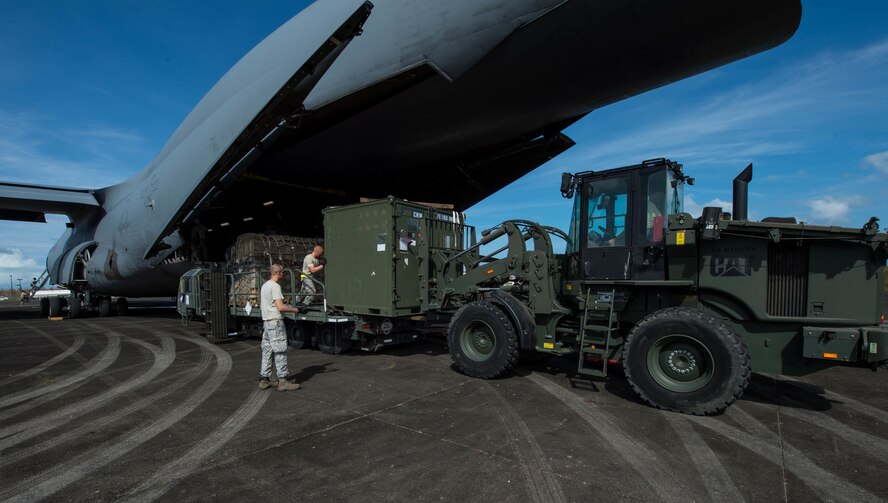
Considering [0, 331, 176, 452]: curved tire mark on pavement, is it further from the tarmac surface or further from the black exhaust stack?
the black exhaust stack

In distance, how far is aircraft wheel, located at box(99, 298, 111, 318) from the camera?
20.4m

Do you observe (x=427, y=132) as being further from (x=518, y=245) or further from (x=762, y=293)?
(x=762, y=293)

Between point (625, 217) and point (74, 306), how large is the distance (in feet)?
76.6

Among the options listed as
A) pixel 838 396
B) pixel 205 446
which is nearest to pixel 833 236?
pixel 838 396

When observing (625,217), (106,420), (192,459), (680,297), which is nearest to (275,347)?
(106,420)

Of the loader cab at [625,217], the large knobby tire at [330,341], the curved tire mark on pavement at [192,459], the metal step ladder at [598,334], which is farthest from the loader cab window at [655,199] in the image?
the large knobby tire at [330,341]

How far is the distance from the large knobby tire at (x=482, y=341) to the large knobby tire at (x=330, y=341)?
2.75m

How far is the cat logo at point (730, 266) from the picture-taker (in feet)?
17.1

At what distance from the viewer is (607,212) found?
20.3 feet

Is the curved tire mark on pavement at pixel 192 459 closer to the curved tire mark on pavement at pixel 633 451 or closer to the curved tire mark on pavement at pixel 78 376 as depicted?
the curved tire mark on pavement at pixel 78 376

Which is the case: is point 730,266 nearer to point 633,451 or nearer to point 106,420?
point 633,451

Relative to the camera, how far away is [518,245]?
6.99 m

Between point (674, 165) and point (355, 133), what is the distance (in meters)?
7.49

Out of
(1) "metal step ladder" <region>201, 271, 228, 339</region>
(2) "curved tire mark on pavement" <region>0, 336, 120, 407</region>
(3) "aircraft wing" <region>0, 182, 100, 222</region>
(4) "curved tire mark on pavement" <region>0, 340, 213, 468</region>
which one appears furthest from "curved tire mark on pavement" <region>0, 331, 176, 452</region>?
(3) "aircraft wing" <region>0, 182, 100, 222</region>
